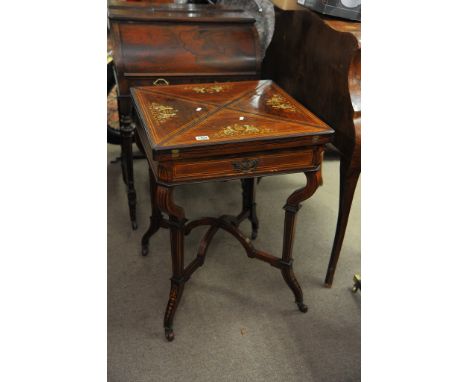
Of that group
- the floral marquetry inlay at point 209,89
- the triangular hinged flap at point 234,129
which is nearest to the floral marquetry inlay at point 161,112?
the triangular hinged flap at point 234,129

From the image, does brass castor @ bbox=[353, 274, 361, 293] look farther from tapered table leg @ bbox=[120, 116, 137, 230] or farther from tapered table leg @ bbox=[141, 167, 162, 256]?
tapered table leg @ bbox=[120, 116, 137, 230]

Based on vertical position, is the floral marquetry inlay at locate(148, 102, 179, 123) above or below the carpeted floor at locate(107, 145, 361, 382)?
above

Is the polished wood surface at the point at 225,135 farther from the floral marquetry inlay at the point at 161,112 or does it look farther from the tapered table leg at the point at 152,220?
the tapered table leg at the point at 152,220

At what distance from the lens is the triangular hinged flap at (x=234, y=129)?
49.9 inches

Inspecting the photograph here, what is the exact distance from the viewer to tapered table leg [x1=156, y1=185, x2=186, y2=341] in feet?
4.40

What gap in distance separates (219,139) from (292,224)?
19.5 inches

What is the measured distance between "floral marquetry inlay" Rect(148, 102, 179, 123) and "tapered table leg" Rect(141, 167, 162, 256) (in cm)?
47

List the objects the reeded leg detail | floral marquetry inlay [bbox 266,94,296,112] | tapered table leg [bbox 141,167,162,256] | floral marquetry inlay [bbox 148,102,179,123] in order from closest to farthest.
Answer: floral marquetry inlay [bbox 148,102,179,123]
floral marquetry inlay [bbox 266,94,296,112]
the reeded leg detail
tapered table leg [bbox 141,167,162,256]

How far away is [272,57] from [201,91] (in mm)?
797

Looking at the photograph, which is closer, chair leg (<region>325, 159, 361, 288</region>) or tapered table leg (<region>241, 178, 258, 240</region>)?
chair leg (<region>325, 159, 361, 288</region>)

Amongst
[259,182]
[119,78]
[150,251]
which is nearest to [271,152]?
[119,78]

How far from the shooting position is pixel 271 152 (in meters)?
1.34

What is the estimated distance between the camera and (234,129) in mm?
1340

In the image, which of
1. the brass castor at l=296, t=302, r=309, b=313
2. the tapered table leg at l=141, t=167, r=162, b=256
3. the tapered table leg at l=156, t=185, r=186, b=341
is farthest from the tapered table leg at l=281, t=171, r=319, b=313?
the tapered table leg at l=141, t=167, r=162, b=256
